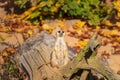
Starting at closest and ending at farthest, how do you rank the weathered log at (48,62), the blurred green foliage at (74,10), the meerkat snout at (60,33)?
1. the weathered log at (48,62)
2. the meerkat snout at (60,33)
3. the blurred green foliage at (74,10)

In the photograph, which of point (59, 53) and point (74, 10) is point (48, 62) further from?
point (74, 10)

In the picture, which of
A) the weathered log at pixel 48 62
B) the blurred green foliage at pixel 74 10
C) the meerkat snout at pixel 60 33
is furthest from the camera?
the blurred green foliage at pixel 74 10

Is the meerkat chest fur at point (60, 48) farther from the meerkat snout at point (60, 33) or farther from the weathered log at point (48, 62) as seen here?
the weathered log at point (48, 62)

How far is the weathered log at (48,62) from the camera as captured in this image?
4.06m

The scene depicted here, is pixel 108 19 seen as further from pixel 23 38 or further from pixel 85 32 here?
pixel 23 38

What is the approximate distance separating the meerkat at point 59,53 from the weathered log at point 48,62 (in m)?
0.10

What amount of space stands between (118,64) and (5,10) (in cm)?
334

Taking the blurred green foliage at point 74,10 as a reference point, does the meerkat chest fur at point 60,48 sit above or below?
above

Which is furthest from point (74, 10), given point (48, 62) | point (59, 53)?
point (59, 53)

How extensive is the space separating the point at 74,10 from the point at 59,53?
3020 millimetres

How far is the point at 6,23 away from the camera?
7629 millimetres

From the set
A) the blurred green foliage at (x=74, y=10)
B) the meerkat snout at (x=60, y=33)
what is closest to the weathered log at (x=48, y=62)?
the meerkat snout at (x=60, y=33)

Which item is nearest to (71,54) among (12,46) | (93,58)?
(93,58)

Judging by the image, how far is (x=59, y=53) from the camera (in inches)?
174
